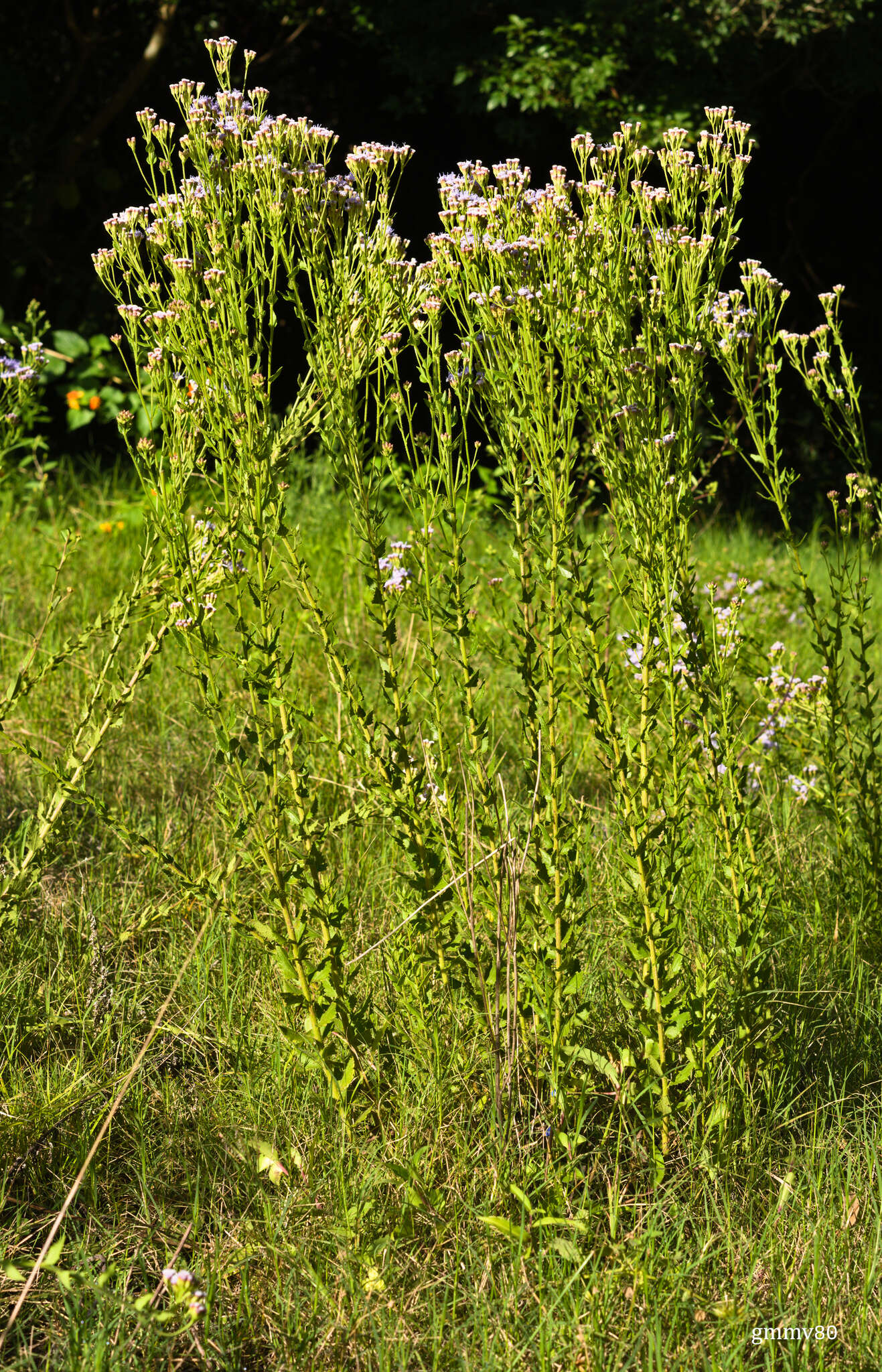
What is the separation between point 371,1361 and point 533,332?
1692 mm

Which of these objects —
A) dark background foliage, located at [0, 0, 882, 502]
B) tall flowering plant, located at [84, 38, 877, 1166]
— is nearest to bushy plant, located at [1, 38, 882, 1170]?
tall flowering plant, located at [84, 38, 877, 1166]

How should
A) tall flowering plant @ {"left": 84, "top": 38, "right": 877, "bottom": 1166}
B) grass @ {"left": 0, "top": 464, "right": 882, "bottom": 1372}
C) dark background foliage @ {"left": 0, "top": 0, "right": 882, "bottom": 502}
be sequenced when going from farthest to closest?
dark background foliage @ {"left": 0, "top": 0, "right": 882, "bottom": 502} < tall flowering plant @ {"left": 84, "top": 38, "right": 877, "bottom": 1166} < grass @ {"left": 0, "top": 464, "right": 882, "bottom": 1372}

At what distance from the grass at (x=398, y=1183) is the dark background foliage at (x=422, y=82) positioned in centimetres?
555

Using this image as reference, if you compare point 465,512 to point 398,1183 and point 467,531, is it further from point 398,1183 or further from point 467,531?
point 398,1183

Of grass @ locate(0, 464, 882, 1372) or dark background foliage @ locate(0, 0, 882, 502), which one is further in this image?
dark background foliage @ locate(0, 0, 882, 502)

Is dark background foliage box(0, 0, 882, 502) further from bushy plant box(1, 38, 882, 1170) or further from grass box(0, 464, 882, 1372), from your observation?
grass box(0, 464, 882, 1372)

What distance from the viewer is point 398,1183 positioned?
200 centimetres

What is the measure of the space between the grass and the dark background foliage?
5.55 m

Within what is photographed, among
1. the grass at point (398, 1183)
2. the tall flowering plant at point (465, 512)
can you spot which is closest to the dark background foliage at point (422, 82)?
the tall flowering plant at point (465, 512)

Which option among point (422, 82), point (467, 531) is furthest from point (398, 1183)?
point (422, 82)

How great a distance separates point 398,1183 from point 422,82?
7.11 metres

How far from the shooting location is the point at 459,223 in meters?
2.02

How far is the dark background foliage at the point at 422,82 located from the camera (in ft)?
22.6

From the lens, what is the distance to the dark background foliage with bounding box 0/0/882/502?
6.88 metres
